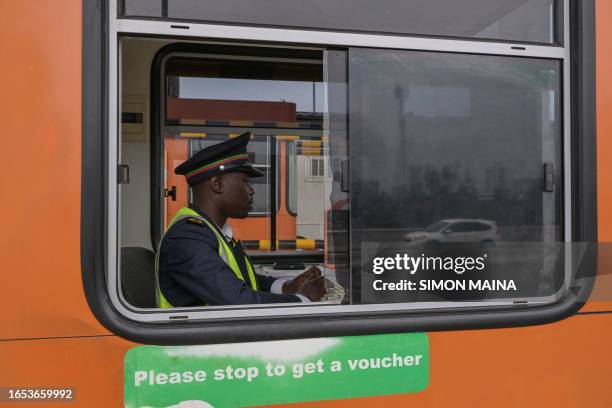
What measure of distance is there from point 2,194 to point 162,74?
185 cm

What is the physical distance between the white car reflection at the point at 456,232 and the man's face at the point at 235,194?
0.91 meters

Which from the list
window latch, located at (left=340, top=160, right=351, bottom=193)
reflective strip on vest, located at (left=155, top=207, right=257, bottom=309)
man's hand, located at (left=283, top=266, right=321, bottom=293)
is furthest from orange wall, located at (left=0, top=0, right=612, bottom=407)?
man's hand, located at (left=283, top=266, right=321, bottom=293)

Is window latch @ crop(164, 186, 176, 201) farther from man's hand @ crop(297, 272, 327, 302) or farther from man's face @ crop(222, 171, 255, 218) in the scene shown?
man's hand @ crop(297, 272, 327, 302)

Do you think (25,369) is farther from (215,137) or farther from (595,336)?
(215,137)

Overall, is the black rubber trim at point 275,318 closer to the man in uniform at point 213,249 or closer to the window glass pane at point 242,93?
the man in uniform at point 213,249

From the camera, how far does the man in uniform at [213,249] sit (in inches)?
78.7

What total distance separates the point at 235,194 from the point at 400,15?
3.48ft

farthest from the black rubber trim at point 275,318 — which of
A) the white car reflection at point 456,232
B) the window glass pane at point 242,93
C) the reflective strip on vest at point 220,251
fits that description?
the window glass pane at point 242,93

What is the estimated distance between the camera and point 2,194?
1.46 meters

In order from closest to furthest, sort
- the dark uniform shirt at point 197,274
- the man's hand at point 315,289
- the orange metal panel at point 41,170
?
1. the orange metal panel at point 41,170
2. the dark uniform shirt at point 197,274
3. the man's hand at point 315,289

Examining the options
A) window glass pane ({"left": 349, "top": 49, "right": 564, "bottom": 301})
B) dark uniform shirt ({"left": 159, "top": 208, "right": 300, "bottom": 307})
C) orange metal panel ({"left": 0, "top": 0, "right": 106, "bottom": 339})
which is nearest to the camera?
orange metal panel ({"left": 0, "top": 0, "right": 106, "bottom": 339})

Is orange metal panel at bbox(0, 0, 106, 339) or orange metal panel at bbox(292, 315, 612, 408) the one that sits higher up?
orange metal panel at bbox(0, 0, 106, 339)

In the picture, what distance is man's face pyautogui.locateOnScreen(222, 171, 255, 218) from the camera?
2.42 m

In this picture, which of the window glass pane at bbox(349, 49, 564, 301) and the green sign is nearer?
the green sign
